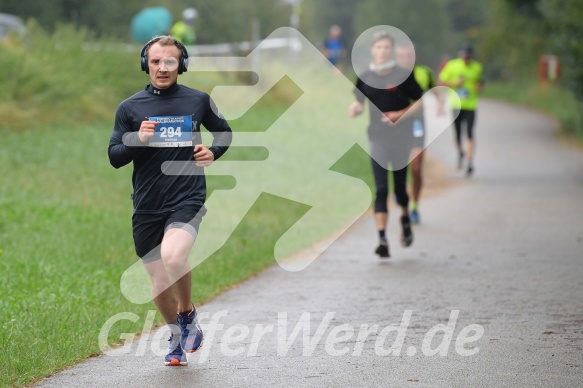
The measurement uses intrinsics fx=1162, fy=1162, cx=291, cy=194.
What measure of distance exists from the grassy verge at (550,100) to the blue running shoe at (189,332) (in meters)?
22.8

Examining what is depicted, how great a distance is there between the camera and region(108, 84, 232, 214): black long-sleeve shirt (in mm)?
6785

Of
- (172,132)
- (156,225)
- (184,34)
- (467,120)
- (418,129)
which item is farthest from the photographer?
(184,34)

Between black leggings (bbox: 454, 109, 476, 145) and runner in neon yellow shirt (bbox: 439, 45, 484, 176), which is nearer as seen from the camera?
runner in neon yellow shirt (bbox: 439, 45, 484, 176)

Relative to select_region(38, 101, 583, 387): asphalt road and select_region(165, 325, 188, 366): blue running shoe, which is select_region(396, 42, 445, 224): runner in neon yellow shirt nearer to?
select_region(38, 101, 583, 387): asphalt road

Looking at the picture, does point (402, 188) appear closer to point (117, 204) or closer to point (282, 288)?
point (282, 288)

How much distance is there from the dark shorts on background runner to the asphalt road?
693 mm

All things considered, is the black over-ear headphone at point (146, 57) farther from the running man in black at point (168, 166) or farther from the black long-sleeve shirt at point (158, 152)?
the black long-sleeve shirt at point (158, 152)

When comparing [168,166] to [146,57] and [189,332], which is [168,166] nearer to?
[146,57]

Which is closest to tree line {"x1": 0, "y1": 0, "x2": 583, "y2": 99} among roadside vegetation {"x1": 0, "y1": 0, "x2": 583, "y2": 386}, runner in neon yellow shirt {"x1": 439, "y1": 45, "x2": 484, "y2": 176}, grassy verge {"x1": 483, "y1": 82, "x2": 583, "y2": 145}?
roadside vegetation {"x1": 0, "y1": 0, "x2": 583, "y2": 386}

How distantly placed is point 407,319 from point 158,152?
8.24ft

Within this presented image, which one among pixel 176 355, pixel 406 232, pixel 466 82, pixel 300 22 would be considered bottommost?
pixel 406 232

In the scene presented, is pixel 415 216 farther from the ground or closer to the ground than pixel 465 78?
closer to the ground

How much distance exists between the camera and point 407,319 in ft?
27.4

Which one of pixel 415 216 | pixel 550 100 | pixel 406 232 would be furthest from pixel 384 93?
pixel 550 100
